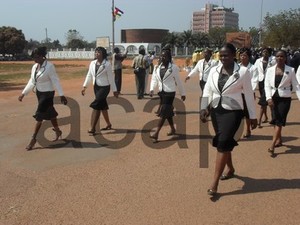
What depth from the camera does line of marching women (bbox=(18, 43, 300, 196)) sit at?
525 cm

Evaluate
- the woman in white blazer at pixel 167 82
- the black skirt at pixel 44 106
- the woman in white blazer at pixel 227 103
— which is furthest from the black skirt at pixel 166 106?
the woman in white blazer at pixel 227 103

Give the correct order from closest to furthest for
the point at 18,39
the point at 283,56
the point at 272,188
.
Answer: the point at 272,188 < the point at 283,56 < the point at 18,39

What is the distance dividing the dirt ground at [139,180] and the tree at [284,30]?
1527 inches

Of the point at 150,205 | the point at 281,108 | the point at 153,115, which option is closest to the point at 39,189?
the point at 150,205

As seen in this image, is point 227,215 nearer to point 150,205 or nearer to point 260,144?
point 150,205

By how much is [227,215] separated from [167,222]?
69 cm

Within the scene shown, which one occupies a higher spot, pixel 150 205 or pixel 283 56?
pixel 283 56

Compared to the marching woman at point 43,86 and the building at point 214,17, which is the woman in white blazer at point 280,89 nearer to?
the marching woman at point 43,86

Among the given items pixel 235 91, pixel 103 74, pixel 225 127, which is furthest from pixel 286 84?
pixel 103 74

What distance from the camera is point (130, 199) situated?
514 cm

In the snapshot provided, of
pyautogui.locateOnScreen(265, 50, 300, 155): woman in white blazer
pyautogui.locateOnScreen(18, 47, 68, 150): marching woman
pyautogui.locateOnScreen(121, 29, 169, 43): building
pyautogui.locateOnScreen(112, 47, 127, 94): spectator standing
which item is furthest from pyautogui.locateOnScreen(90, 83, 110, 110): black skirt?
pyautogui.locateOnScreen(121, 29, 169, 43): building

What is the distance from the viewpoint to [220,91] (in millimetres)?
5309

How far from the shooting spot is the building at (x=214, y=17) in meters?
158

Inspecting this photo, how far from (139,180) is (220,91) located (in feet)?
5.57
